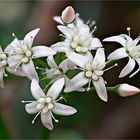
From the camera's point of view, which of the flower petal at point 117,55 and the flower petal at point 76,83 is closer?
the flower petal at point 76,83

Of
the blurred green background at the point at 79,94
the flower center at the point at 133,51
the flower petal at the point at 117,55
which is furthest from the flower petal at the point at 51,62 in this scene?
the blurred green background at the point at 79,94

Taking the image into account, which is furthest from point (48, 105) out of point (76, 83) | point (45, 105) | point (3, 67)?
point (3, 67)

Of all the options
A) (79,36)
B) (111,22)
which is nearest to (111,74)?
(111,22)

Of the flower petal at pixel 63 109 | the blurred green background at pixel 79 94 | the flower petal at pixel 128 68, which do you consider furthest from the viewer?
the blurred green background at pixel 79 94

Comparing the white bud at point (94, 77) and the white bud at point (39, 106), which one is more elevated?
the white bud at point (94, 77)

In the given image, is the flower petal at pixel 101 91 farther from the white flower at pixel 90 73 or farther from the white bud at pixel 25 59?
the white bud at pixel 25 59

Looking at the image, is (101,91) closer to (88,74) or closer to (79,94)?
(88,74)

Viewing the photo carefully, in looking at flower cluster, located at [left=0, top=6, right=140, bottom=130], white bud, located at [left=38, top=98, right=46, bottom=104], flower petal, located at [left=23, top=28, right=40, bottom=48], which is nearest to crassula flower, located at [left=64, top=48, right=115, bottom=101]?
flower cluster, located at [left=0, top=6, right=140, bottom=130]

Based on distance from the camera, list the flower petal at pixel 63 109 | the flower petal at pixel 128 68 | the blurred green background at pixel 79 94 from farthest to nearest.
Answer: the blurred green background at pixel 79 94
the flower petal at pixel 128 68
the flower petal at pixel 63 109
